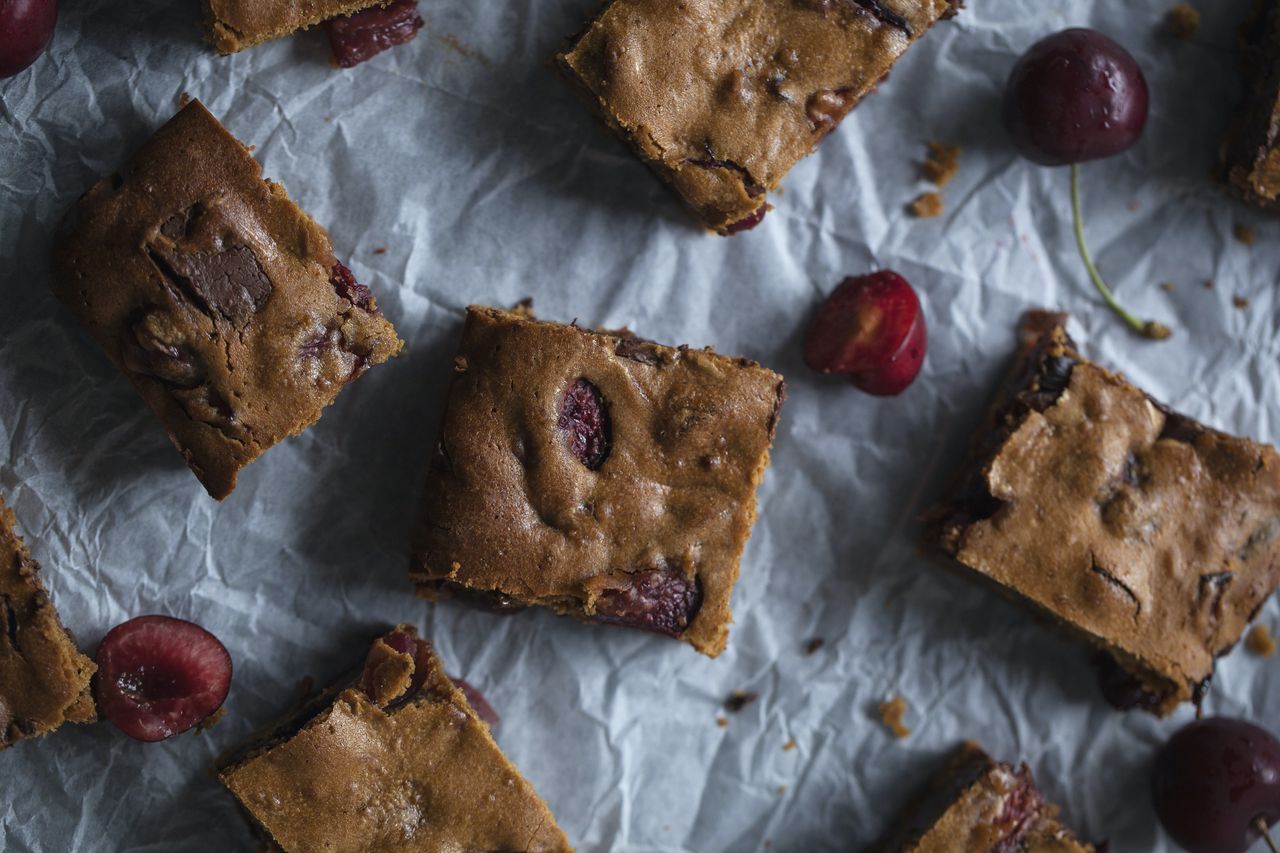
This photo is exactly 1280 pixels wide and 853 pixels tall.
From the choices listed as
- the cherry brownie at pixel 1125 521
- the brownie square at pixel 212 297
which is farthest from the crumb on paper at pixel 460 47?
the cherry brownie at pixel 1125 521

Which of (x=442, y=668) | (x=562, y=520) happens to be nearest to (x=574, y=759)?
(x=442, y=668)

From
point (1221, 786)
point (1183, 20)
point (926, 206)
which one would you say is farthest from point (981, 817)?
point (1183, 20)

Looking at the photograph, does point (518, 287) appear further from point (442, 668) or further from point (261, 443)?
point (442, 668)

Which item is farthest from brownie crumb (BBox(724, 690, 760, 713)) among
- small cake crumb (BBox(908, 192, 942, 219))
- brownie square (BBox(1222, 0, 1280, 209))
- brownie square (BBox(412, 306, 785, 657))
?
brownie square (BBox(1222, 0, 1280, 209))

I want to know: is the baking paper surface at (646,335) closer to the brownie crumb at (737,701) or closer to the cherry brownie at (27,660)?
the brownie crumb at (737,701)

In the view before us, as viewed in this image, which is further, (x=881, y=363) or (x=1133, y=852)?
(x=1133, y=852)

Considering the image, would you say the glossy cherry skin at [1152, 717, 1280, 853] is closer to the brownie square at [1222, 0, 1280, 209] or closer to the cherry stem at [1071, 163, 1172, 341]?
the cherry stem at [1071, 163, 1172, 341]

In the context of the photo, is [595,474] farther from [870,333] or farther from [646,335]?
[870,333]
